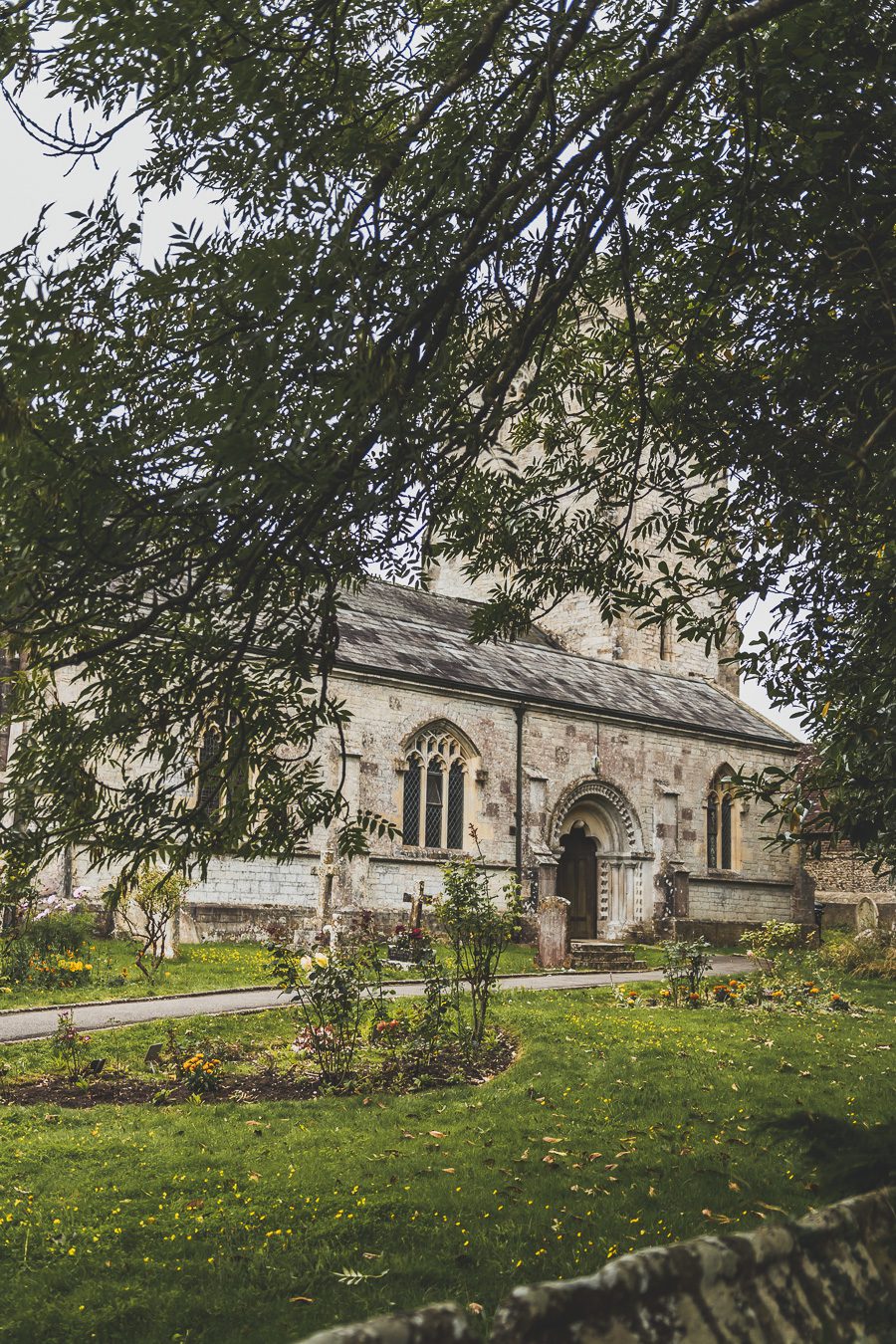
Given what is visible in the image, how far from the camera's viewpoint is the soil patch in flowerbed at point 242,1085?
8430 millimetres

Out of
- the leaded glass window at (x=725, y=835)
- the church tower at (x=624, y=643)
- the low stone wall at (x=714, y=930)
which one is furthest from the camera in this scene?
the church tower at (x=624, y=643)

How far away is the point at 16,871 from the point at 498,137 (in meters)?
4.41

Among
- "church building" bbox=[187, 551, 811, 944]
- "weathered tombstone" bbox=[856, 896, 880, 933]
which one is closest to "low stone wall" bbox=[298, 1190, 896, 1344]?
"church building" bbox=[187, 551, 811, 944]

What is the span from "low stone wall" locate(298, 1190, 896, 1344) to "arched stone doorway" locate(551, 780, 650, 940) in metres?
24.6

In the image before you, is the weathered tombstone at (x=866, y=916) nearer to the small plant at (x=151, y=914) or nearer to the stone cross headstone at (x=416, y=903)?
the stone cross headstone at (x=416, y=903)

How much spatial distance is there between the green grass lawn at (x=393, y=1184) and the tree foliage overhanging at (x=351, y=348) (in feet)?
6.33

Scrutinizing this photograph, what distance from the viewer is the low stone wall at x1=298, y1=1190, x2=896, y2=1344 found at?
4.60ft

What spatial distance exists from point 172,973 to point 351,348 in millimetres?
12897

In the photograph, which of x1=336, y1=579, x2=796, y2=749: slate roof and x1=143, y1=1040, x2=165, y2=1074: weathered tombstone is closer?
x1=143, y1=1040, x2=165, y2=1074: weathered tombstone

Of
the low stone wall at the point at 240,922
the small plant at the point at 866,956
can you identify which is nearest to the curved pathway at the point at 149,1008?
the low stone wall at the point at 240,922

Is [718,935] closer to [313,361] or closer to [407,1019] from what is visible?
[407,1019]

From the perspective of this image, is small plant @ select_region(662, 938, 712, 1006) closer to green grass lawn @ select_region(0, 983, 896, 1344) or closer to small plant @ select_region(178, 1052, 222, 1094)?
green grass lawn @ select_region(0, 983, 896, 1344)

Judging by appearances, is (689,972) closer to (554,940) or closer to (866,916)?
(554,940)

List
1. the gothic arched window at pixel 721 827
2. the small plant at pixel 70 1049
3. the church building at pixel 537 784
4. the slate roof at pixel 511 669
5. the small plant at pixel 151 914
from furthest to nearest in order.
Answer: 1. the gothic arched window at pixel 721 827
2. the slate roof at pixel 511 669
3. the church building at pixel 537 784
4. the small plant at pixel 151 914
5. the small plant at pixel 70 1049
